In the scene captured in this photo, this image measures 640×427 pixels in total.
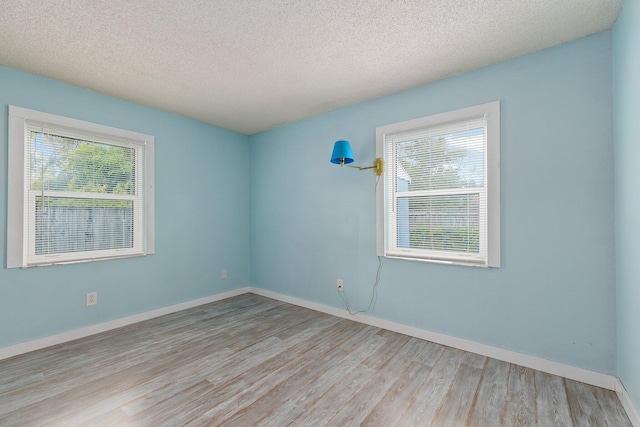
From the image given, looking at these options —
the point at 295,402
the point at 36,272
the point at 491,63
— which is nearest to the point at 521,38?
the point at 491,63

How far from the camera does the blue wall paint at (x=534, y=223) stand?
199cm

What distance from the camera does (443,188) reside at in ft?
8.78

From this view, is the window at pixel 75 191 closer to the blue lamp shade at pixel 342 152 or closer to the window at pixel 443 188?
the blue lamp shade at pixel 342 152

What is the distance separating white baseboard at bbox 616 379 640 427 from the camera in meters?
1.57

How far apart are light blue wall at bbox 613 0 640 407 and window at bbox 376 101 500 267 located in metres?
0.69

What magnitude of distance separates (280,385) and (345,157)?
6.81 feet

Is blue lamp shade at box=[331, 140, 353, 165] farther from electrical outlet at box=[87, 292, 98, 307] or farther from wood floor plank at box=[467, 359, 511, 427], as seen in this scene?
electrical outlet at box=[87, 292, 98, 307]

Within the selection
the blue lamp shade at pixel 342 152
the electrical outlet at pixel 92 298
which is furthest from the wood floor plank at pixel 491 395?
the electrical outlet at pixel 92 298

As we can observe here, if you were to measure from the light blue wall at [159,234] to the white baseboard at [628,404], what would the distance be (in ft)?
13.1

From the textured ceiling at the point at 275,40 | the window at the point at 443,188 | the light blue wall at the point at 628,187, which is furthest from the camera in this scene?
the window at the point at 443,188

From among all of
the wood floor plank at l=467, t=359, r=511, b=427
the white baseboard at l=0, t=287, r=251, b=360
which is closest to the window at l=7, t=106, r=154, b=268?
the white baseboard at l=0, t=287, r=251, b=360

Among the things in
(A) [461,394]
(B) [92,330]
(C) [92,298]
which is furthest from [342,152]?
(B) [92,330]

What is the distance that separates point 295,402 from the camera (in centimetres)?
183

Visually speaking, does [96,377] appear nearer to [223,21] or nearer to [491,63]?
[223,21]
